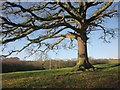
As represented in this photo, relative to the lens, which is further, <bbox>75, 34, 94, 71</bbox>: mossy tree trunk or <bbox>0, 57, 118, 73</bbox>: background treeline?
<bbox>0, 57, 118, 73</bbox>: background treeline

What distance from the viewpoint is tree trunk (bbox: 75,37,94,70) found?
1846cm

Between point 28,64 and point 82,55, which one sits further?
point 28,64

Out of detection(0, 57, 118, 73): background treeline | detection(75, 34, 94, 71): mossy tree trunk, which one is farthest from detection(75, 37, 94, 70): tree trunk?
detection(0, 57, 118, 73): background treeline

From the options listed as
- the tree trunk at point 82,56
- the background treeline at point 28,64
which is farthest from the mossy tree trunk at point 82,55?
the background treeline at point 28,64

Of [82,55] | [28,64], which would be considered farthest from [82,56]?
[28,64]

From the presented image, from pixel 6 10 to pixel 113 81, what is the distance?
868 centimetres

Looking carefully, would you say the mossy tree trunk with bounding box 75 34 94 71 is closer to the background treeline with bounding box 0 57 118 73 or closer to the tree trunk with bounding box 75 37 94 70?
the tree trunk with bounding box 75 37 94 70

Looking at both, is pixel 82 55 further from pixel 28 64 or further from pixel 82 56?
pixel 28 64

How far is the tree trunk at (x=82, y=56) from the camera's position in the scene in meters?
18.5

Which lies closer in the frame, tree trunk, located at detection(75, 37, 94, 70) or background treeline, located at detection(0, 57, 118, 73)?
tree trunk, located at detection(75, 37, 94, 70)

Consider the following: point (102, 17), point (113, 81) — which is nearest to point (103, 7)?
point (102, 17)

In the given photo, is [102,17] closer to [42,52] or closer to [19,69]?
[42,52]

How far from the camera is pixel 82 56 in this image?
1908 cm

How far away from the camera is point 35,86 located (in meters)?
11.8
